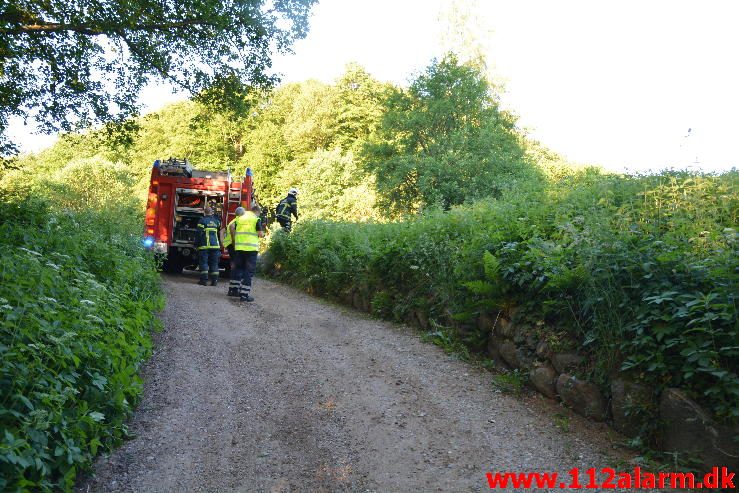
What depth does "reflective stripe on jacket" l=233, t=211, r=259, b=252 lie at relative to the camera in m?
13.1

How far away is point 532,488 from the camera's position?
14.9 feet

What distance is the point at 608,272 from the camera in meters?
5.66

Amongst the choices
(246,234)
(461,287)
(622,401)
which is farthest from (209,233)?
(622,401)

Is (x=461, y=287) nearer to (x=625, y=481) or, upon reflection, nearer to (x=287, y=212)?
(x=625, y=481)

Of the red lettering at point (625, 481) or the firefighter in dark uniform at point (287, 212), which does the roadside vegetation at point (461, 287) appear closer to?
the red lettering at point (625, 481)

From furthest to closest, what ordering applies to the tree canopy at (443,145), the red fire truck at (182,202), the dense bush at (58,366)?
the tree canopy at (443,145)
the red fire truck at (182,202)
the dense bush at (58,366)

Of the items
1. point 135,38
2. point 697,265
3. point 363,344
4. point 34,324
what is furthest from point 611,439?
point 135,38

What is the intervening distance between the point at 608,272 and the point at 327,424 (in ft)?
10.4

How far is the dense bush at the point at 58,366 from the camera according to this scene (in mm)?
3598

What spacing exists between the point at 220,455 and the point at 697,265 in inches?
176

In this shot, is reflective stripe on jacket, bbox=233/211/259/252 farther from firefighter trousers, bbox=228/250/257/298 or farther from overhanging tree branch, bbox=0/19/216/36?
overhanging tree branch, bbox=0/19/216/36

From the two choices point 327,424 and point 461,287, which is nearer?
point 327,424

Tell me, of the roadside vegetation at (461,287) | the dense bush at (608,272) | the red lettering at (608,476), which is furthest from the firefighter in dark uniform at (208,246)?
the red lettering at (608,476)

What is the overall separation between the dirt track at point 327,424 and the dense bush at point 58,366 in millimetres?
451
